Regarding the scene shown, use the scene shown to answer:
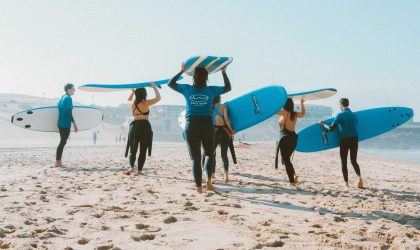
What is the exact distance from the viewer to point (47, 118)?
34.6 ft

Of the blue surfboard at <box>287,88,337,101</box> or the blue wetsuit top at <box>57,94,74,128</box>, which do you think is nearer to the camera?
the blue surfboard at <box>287,88,337,101</box>

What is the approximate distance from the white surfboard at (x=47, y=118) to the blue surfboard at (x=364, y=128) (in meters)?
6.90

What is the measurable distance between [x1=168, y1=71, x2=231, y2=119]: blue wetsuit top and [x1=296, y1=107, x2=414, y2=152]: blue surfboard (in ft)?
13.8

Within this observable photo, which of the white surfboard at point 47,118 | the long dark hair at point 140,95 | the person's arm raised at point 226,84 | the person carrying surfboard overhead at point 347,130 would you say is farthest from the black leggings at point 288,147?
the white surfboard at point 47,118

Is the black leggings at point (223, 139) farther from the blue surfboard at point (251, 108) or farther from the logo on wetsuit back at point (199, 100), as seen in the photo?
the logo on wetsuit back at point (199, 100)

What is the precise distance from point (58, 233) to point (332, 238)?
2.14 m

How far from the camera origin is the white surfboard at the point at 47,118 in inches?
414

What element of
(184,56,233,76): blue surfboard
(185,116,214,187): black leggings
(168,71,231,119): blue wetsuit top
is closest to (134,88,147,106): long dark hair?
(184,56,233,76): blue surfboard

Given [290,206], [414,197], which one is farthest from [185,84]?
[414,197]

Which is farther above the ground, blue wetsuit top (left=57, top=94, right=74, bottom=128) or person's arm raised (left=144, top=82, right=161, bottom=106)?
person's arm raised (left=144, top=82, right=161, bottom=106)

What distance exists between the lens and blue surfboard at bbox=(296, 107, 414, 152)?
8.23 m

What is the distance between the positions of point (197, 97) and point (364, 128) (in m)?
5.22

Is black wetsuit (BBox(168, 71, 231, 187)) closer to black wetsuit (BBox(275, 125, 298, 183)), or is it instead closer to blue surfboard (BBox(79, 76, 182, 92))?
black wetsuit (BBox(275, 125, 298, 183))

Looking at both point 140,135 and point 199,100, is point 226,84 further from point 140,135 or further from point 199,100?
point 140,135
